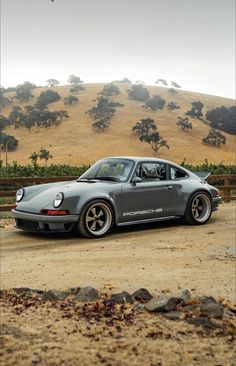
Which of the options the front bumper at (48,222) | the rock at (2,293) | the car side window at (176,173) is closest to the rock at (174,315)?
the rock at (2,293)

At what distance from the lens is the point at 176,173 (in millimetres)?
10203

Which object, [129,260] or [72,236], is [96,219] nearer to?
[72,236]

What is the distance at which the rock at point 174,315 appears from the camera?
13.0ft

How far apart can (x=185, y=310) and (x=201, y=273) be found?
2.05 meters

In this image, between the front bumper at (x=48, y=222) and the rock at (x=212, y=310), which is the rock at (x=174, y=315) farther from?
the front bumper at (x=48, y=222)

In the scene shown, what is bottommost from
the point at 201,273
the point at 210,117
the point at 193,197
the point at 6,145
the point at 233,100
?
the point at 201,273

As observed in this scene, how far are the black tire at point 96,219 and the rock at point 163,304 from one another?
14.4ft

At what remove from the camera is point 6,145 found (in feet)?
277

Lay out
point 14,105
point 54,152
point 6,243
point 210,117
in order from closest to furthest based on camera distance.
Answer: point 6,243 < point 54,152 < point 210,117 < point 14,105

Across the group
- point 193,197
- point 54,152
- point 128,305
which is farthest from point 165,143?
point 128,305

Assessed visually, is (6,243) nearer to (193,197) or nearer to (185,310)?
(193,197)

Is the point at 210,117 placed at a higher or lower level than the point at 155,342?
higher

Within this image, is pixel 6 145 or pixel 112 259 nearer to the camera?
pixel 112 259

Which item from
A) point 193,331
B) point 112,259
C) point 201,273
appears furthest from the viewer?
point 112,259
